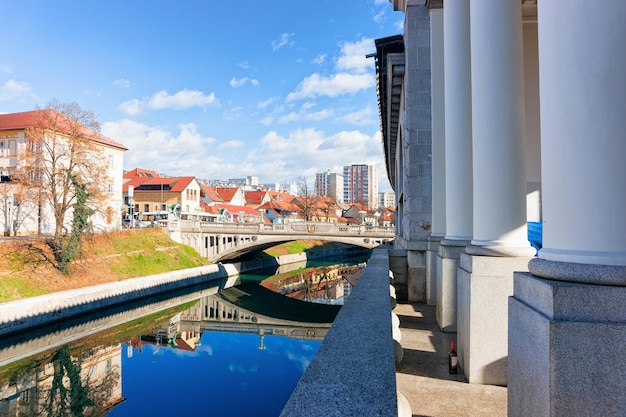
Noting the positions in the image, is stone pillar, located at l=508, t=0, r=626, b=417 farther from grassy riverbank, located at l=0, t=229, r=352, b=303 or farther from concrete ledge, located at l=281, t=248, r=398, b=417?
grassy riverbank, located at l=0, t=229, r=352, b=303

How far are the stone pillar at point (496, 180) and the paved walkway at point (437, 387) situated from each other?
31 centimetres

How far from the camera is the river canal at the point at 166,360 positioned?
15.6 metres

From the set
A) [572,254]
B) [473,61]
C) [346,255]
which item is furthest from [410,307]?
[346,255]

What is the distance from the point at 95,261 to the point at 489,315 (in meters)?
33.6

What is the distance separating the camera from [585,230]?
2908 millimetres

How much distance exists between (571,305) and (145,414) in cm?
1518

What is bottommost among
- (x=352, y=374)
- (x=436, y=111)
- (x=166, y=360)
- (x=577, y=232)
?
(x=166, y=360)

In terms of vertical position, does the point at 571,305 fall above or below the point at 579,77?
below

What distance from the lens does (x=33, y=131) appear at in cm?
3550

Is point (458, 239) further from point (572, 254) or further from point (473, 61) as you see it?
point (572, 254)

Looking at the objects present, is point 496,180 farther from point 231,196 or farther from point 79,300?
point 231,196

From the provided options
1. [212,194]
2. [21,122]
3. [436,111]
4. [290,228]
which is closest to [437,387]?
[436,111]

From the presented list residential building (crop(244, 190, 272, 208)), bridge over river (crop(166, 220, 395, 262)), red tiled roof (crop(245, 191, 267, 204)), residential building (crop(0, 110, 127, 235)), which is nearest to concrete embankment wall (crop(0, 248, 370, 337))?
bridge over river (crop(166, 220, 395, 262))

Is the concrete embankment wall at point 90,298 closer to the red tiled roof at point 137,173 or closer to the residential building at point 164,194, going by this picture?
the residential building at point 164,194
